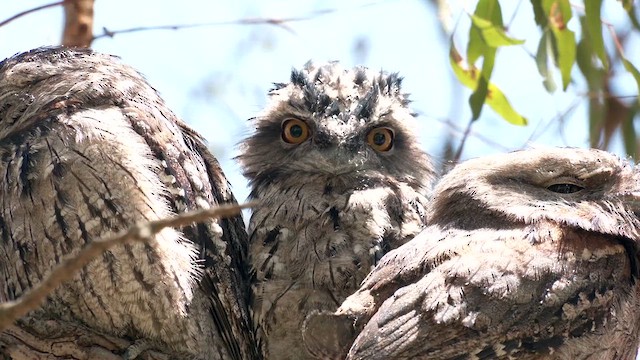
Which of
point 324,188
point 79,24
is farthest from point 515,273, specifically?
point 79,24

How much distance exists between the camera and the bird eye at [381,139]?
11.8 ft

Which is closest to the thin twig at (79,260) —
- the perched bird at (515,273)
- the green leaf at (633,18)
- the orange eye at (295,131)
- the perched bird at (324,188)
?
the perched bird at (515,273)

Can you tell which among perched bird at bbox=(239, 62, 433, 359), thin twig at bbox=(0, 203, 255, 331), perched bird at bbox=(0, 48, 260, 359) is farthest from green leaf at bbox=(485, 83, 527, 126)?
thin twig at bbox=(0, 203, 255, 331)

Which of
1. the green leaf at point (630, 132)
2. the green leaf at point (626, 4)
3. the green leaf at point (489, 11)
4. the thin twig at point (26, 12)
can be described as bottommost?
the green leaf at point (630, 132)

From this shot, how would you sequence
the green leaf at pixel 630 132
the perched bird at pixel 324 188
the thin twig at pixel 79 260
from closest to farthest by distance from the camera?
the thin twig at pixel 79 260, the perched bird at pixel 324 188, the green leaf at pixel 630 132

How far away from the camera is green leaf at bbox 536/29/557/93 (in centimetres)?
409

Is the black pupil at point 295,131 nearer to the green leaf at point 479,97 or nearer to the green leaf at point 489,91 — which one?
the green leaf at point 479,97

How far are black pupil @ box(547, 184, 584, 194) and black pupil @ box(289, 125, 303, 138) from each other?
3.32 ft

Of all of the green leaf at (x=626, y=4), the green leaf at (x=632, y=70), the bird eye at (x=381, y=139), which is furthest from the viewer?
the green leaf at (x=626, y=4)

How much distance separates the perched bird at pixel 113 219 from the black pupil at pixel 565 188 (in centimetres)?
109

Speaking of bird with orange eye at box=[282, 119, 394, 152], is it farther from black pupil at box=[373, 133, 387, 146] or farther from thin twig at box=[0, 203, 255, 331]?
thin twig at box=[0, 203, 255, 331]

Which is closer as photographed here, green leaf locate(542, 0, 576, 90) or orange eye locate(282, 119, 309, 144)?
orange eye locate(282, 119, 309, 144)

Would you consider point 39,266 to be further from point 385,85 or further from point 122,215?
point 385,85

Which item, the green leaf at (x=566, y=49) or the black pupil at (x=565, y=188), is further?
the green leaf at (x=566, y=49)
